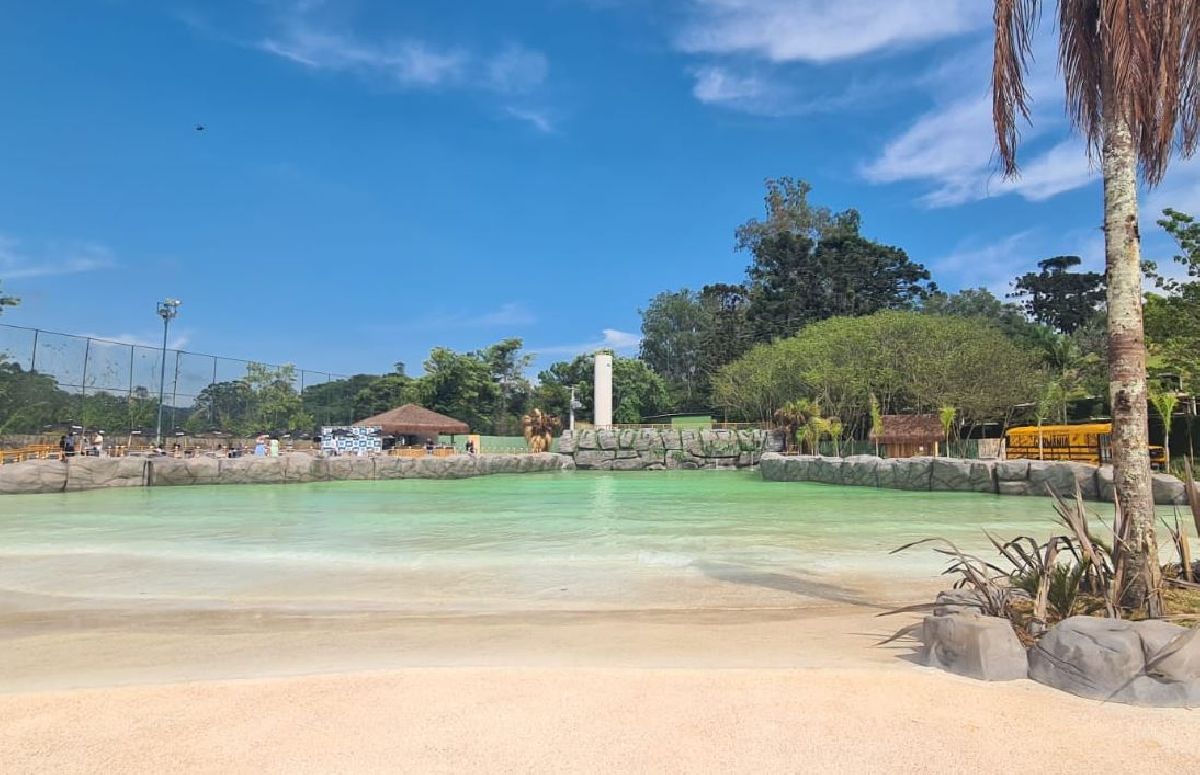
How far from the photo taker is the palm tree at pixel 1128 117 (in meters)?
3.81

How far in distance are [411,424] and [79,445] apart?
11842 mm

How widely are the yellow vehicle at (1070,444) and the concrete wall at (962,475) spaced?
215 cm

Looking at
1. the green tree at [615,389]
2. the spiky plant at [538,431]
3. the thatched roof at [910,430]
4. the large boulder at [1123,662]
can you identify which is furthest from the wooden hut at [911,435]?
the large boulder at [1123,662]

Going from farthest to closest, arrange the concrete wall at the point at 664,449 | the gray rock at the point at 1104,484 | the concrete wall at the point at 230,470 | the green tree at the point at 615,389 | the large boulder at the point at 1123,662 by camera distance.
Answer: the green tree at the point at 615,389
the concrete wall at the point at 664,449
the concrete wall at the point at 230,470
the gray rock at the point at 1104,484
the large boulder at the point at 1123,662

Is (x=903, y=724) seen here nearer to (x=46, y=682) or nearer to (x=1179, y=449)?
(x=46, y=682)

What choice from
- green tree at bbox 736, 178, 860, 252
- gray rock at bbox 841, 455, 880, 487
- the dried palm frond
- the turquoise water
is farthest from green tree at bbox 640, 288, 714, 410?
the dried palm frond

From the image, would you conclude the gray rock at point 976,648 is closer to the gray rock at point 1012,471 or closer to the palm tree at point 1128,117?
the palm tree at point 1128,117

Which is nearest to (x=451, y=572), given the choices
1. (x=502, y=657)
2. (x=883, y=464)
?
(x=502, y=657)

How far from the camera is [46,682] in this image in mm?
3359

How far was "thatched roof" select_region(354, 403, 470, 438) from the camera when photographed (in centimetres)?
3111

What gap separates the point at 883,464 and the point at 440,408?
24691 mm

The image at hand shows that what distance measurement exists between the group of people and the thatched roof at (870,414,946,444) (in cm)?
2476

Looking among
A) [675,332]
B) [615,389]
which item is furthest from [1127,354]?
[675,332]

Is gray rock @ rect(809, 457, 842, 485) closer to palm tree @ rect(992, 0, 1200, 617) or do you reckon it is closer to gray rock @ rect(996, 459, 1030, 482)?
gray rock @ rect(996, 459, 1030, 482)
